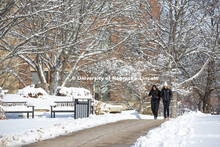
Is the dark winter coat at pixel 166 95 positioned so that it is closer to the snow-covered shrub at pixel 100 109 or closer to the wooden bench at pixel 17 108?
the snow-covered shrub at pixel 100 109

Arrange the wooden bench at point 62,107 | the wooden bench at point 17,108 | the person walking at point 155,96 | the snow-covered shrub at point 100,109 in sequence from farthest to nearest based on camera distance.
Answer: the snow-covered shrub at point 100,109 → the person walking at point 155,96 → the wooden bench at point 62,107 → the wooden bench at point 17,108

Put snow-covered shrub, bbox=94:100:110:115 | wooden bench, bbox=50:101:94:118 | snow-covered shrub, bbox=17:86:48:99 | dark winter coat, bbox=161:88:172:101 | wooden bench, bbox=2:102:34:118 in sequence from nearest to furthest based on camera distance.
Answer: wooden bench, bbox=2:102:34:118 < wooden bench, bbox=50:101:94:118 < dark winter coat, bbox=161:88:172:101 < snow-covered shrub, bbox=94:100:110:115 < snow-covered shrub, bbox=17:86:48:99

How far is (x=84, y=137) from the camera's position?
8.66 m

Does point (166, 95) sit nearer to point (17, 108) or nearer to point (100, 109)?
point (100, 109)

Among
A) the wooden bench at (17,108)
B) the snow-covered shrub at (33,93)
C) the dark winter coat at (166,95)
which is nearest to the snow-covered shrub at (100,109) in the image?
the dark winter coat at (166,95)

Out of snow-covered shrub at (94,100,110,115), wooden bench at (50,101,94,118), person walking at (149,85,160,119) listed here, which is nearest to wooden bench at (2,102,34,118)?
wooden bench at (50,101,94,118)

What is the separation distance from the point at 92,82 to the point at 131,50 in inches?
268

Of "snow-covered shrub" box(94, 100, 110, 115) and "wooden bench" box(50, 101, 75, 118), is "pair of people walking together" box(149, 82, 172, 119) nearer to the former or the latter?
"snow-covered shrub" box(94, 100, 110, 115)

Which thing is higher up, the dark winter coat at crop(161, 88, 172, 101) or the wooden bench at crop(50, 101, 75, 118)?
the dark winter coat at crop(161, 88, 172, 101)

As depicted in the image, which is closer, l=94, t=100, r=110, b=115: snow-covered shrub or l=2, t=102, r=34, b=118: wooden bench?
l=2, t=102, r=34, b=118: wooden bench

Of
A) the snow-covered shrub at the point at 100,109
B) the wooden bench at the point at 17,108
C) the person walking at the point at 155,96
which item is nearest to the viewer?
the wooden bench at the point at 17,108

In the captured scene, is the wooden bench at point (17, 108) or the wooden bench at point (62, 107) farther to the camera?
the wooden bench at point (62, 107)

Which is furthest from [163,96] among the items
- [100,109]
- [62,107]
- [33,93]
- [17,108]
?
[33,93]

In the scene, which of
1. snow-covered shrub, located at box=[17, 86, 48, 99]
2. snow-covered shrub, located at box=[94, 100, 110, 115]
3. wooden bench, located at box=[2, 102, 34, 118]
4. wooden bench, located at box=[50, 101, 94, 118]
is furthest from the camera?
snow-covered shrub, located at box=[17, 86, 48, 99]
